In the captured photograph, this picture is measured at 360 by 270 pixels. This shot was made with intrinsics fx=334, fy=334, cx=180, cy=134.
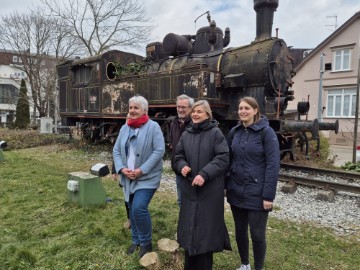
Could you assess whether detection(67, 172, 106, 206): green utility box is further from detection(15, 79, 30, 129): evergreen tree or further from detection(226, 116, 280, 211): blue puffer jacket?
detection(15, 79, 30, 129): evergreen tree

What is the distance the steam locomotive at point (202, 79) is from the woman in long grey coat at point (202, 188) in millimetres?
5701

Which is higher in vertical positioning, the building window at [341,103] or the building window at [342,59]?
the building window at [342,59]

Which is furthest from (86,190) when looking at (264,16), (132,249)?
(264,16)

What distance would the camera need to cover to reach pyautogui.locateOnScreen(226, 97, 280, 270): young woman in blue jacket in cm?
302

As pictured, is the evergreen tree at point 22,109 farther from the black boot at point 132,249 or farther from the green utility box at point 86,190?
the black boot at point 132,249

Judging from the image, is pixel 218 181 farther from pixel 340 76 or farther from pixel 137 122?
pixel 340 76

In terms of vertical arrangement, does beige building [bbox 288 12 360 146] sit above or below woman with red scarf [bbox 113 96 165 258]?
above

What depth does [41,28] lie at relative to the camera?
27.1 meters

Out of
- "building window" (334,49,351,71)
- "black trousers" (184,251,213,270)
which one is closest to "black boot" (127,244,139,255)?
"black trousers" (184,251,213,270)

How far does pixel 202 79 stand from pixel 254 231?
633cm

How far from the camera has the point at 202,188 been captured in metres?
2.98

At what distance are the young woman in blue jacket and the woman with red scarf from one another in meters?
0.81

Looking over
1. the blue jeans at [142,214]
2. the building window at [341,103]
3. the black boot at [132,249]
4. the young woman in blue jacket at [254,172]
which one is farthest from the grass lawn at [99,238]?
the building window at [341,103]

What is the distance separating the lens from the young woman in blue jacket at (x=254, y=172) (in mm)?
3016
